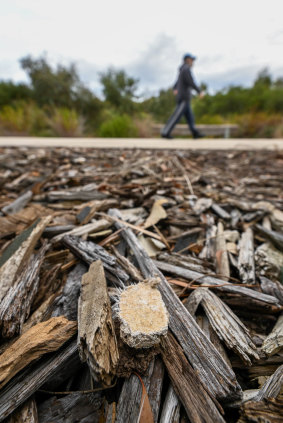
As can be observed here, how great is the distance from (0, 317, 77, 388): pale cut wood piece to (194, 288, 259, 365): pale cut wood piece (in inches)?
21.7

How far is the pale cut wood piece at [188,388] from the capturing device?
62 centimetres

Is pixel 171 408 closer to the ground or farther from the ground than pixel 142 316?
closer to the ground

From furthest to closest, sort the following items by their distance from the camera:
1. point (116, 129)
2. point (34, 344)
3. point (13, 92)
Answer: point (13, 92), point (116, 129), point (34, 344)

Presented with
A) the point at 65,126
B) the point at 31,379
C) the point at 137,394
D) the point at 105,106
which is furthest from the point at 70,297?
the point at 105,106

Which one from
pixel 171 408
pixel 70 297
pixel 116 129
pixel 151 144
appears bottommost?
pixel 171 408

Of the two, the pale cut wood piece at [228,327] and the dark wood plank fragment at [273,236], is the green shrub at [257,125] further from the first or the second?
the pale cut wood piece at [228,327]

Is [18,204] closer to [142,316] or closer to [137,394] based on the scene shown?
[142,316]

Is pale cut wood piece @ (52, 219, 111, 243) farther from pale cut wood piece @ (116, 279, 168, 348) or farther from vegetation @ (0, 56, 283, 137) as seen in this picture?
vegetation @ (0, 56, 283, 137)

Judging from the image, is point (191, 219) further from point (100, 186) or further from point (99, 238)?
point (100, 186)

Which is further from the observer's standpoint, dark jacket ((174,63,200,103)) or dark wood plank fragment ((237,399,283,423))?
dark jacket ((174,63,200,103))

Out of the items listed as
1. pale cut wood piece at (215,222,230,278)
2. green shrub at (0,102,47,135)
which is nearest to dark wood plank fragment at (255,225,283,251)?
pale cut wood piece at (215,222,230,278)

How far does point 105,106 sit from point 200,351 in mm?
15078

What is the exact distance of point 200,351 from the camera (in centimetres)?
77

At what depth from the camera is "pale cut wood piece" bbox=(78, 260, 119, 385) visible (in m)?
0.62
